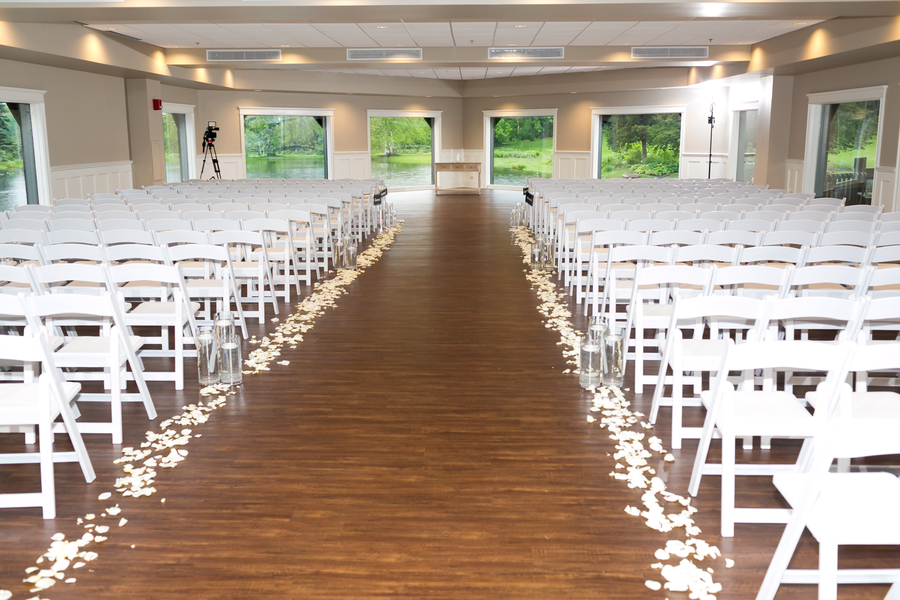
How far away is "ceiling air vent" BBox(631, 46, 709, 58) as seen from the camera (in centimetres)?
1395

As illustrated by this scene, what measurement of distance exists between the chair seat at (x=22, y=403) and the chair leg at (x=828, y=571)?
2.95 m

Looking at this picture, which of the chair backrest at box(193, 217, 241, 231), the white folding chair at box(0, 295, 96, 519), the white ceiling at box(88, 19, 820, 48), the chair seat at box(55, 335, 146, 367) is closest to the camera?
the white folding chair at box(0, 295, 96, 519)

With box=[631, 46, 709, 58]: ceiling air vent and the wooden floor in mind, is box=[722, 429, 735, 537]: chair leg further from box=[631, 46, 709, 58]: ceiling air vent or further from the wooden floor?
box=[631, 46, 709, 58]: ceiling air vent

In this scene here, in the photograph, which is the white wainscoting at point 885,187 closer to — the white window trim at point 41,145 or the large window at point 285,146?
the white window trim at point 41,145

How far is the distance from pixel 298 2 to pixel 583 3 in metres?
3.24

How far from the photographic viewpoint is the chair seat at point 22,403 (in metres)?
2.97

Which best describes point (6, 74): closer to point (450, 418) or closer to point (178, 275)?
point (178, 275)

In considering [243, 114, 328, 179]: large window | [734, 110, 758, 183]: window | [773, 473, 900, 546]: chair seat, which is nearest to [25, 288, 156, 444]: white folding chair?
[773, 473, 900, 546]: chair seat

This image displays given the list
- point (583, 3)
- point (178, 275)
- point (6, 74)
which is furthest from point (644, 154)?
point (178, 275)

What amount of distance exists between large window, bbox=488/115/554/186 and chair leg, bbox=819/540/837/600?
21608mm

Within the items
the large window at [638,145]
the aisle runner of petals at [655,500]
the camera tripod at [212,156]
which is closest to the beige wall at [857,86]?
the large window at [638,145]

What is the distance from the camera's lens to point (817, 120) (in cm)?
1353

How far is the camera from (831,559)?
2.00 m

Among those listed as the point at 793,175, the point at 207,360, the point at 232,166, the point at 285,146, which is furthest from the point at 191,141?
the point at 207,360
